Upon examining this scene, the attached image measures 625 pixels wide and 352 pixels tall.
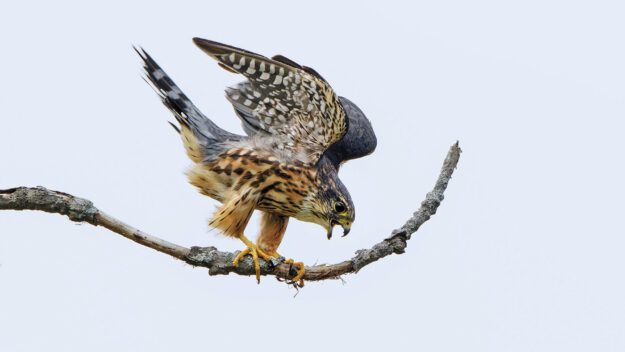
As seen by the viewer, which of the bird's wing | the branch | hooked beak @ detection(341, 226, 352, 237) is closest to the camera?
the branch

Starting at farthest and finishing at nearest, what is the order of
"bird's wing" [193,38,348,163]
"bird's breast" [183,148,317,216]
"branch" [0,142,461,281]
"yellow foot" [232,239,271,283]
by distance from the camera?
"bird's breast" [183,148,317,216], "bird's wing" [193,38,348,163], "yellow foot" [232,239,271,283], "branch" [0,142,461,281]

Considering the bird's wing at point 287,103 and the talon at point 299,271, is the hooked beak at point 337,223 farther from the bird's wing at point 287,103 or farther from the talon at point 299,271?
the talon at point 299,271

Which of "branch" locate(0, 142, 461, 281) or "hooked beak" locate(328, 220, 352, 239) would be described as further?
"hooked beak" locate(328, 220, 352, 239)

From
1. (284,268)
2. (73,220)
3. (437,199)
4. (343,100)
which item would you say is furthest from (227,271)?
(343,100)

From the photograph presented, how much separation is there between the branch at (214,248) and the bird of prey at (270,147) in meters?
0.90

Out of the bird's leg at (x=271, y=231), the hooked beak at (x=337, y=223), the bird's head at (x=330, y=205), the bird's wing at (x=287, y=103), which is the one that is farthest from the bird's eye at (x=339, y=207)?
the bird's leg at (x=271, y=231)

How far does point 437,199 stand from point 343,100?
7.72ft

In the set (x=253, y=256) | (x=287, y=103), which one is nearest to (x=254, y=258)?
(x=253, y=256)

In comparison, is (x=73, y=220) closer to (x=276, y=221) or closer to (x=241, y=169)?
(x=241, y=169)

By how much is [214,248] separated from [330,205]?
5.35 ft

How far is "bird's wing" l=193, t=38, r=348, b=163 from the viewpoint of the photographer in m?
7.17

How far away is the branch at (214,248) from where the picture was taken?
5580 millimetres

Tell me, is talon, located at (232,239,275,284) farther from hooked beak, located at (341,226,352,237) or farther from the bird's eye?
hooked beak, located at (341,226,352,237)

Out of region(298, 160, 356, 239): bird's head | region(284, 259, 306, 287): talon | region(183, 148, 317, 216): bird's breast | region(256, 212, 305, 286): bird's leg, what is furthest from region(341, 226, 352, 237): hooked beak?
region(284, 259, 306, 287): talon
